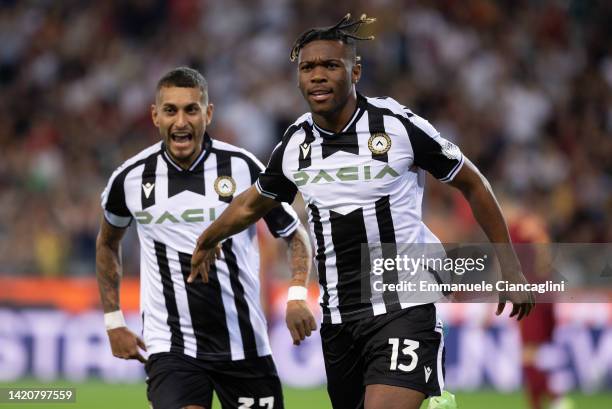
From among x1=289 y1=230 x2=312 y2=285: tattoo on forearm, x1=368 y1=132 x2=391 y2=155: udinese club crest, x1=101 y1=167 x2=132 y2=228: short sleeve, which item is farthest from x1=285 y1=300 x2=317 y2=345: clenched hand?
x1=101 y1=167 x2=132 y2=228: short sleeve

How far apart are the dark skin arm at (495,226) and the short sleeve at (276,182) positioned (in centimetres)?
85

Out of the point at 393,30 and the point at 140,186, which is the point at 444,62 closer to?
the point at 393,30

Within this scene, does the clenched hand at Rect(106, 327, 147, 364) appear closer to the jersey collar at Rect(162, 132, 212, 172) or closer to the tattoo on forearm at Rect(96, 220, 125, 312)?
the tattoo on forearm at Rect(96, 220, 125, 312)

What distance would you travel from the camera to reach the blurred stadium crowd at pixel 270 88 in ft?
47.9

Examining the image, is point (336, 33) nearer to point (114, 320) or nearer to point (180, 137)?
point (180, 137)

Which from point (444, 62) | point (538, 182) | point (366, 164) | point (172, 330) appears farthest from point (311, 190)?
point (444, 62)

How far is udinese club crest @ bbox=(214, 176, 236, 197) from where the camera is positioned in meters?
6.28

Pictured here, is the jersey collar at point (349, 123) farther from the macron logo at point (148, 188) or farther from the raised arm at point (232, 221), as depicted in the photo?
the macron logo at point (148, 188)

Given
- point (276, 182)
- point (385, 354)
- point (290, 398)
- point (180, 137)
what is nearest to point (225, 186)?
point (180, 137)

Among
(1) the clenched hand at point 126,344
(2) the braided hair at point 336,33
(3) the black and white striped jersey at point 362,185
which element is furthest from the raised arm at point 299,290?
(2) the braided hair at point 336,33

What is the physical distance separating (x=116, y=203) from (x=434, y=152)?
195 cm

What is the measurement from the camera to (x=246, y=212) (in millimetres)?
5695

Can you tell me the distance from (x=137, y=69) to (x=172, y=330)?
11.0m

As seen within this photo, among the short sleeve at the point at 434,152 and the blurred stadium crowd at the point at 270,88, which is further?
the blurred stadium crowd at the point at 270,88
